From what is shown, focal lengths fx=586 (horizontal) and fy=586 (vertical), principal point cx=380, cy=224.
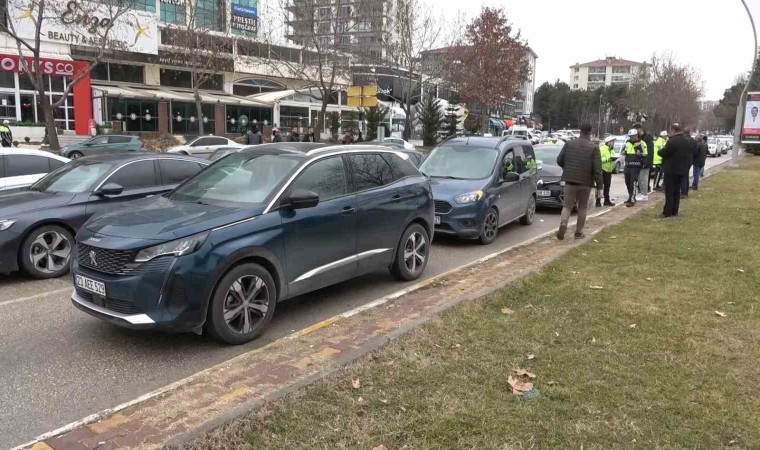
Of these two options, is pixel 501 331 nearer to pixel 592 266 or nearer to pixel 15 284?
pixel 592 266

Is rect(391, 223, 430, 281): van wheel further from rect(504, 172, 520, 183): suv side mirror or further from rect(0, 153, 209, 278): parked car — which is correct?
rect(504, 172, 520, 183): suv side mirror

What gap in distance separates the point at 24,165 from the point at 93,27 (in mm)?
21489

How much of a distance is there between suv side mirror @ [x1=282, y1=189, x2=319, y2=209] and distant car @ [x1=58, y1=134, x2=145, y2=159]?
22342 mm

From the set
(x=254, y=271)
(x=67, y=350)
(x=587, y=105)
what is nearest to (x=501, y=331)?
(x=254, y=271)

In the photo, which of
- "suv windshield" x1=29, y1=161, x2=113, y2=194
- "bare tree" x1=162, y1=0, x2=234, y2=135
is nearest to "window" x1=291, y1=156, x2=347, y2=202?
"suv windshield" x1=29, y1=161, x2=113, y2=194

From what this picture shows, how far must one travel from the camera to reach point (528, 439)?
3285mm

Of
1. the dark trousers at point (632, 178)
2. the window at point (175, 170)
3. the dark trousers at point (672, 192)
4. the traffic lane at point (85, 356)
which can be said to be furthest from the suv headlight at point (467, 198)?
the dark trousers at point (632, 178)

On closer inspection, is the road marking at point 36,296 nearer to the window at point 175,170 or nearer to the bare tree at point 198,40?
the window at point 175,170

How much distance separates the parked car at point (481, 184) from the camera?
30.8 ft

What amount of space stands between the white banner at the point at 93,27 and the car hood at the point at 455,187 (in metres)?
24.5

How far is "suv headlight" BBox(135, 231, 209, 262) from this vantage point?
4500 mm

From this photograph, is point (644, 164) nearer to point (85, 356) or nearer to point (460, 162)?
point (460, 162)

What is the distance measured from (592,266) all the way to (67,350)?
591cm

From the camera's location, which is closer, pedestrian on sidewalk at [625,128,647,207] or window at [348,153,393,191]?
window at [348,153,393,191]
